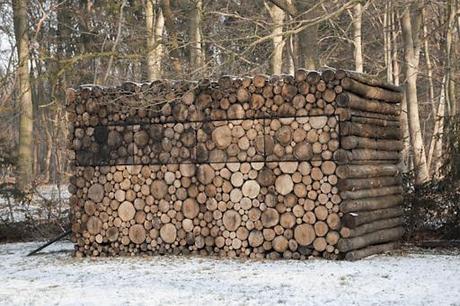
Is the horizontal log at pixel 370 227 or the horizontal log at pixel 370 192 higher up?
the horizontal log at pixel 370 192

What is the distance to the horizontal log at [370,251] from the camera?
978 cm

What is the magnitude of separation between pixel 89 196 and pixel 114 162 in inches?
27.3

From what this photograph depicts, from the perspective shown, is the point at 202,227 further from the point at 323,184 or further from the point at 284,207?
the point at 323,184

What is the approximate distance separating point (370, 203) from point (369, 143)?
0.89 m

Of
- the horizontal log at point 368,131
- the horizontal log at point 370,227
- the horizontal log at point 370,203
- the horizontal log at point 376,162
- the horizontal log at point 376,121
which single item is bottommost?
the horizontal log at point 370,227

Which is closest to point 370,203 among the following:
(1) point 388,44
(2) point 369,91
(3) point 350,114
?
(3) point 350,114

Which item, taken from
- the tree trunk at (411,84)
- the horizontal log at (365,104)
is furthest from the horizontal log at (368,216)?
the tree trunk at (411,84)

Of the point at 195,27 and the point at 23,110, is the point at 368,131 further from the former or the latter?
the point at 23,110

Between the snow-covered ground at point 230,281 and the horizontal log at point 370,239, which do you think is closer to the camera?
the snow-covered ground at point 230,281

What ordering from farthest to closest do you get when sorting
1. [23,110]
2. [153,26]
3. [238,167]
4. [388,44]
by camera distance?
1. [388,44]
2. [23,110]
3. [153,26]
4. [238,167]

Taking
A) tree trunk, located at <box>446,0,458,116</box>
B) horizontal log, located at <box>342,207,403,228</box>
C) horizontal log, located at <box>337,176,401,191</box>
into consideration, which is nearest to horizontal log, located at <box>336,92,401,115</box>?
horizontal log, located at <box>337,176,401,191</box>

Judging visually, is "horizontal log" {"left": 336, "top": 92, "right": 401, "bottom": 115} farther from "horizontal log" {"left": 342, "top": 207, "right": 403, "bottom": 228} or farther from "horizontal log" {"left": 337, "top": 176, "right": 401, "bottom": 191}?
"horizontal log" {"left": 342, "top": 207, "right": 403, "bottom": 228}

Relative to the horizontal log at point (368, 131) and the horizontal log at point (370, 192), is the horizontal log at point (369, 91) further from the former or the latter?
the horizontal log at point (370, 192)

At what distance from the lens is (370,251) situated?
10367mm
